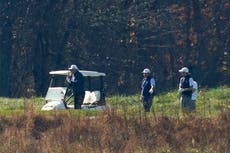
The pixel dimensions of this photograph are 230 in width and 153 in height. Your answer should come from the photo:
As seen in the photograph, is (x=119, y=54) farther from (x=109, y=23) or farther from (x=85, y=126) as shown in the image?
(x=85, y=126)

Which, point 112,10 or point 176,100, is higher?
Result: point 112,10

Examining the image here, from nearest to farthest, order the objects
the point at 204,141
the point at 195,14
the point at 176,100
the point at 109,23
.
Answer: the point at 204,141
the point at 176,100
the point at 109,23
the point at 195,14

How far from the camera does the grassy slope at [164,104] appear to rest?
70.2 ft

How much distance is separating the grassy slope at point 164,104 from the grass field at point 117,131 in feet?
0.42

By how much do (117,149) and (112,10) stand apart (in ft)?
82.7

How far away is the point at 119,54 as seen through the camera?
43.9 meters

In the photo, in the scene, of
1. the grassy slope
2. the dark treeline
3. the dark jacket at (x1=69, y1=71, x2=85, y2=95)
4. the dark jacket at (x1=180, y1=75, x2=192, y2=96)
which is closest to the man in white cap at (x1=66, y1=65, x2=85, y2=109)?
the dark jacket at (x1=69, y1=71, x2=85, y2=95)

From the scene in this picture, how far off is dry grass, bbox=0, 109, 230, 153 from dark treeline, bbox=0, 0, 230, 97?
62.9 feet

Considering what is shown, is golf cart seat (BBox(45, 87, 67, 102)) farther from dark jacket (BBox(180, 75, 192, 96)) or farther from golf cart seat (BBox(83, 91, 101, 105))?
dark jacket (BBox(180, 75, 192, 96))

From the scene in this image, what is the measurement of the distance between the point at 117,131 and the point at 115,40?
24134 mm

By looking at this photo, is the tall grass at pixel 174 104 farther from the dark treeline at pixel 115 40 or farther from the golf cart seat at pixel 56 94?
the dark treeline at pixel 115 40

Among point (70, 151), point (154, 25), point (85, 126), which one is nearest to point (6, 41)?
point (154, 25)

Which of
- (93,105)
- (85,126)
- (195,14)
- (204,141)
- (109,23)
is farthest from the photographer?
(195,14)

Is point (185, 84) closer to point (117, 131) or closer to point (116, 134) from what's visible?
point (117, 131)
